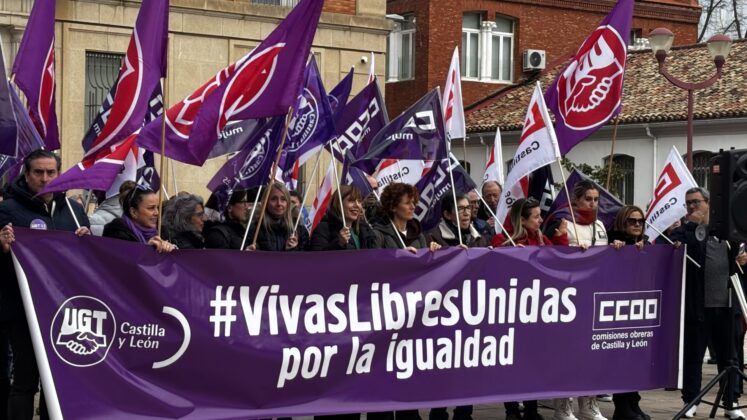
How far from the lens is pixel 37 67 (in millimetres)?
10562

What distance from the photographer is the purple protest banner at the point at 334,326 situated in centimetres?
808

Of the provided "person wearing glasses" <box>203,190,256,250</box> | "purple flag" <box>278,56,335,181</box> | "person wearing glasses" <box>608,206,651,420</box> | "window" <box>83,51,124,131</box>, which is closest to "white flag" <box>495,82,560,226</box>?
"person wearing glasses" <box>608,206,651,420</box>

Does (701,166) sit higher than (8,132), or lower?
higher

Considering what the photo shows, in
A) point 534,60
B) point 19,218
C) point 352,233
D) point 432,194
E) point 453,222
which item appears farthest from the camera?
point 534,60

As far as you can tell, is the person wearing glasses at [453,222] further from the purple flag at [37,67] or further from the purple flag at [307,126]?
the purple flag at [37,67]

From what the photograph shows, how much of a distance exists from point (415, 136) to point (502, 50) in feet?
97.5

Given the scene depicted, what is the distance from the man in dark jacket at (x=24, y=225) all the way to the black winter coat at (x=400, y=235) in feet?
7.21

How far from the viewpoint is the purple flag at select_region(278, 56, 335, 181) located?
11.3 m

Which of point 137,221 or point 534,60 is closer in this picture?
point 137,221

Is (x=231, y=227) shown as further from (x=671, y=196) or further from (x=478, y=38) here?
(x=478, y=38)

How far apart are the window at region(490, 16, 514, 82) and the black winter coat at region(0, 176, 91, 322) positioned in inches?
1237

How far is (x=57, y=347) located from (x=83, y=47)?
15990mm

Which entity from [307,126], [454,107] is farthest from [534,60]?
[307,126]

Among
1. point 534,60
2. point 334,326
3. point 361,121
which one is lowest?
point 334,326
